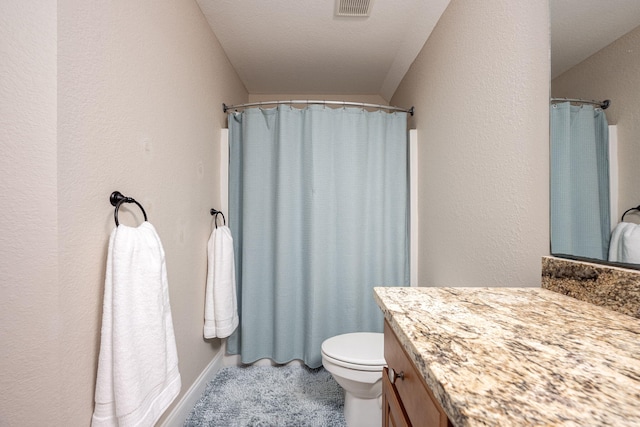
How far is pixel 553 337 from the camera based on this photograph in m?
0.51

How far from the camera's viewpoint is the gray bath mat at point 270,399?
1.43 metres

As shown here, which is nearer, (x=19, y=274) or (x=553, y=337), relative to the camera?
(x=553, y=337)

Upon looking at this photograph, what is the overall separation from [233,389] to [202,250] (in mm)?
872

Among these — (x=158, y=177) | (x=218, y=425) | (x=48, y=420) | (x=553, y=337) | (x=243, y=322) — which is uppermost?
(x=158, y=177)

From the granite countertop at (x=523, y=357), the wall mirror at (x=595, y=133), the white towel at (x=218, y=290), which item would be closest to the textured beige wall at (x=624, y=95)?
the wall mirror at (x=595, y=133)

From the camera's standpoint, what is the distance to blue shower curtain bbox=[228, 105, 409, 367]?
1.88 m

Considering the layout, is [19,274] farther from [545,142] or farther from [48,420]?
[545,142]

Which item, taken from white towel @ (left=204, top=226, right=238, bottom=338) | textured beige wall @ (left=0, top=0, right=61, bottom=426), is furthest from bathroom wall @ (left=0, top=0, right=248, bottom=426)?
white towel @ (left=204, top=226, right=238, bottom=338)

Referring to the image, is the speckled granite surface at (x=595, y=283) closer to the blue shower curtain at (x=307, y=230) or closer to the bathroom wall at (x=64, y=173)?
the blue shower curtain at (x=307, y=230)

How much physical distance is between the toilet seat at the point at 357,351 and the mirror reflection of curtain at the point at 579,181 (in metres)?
0.86

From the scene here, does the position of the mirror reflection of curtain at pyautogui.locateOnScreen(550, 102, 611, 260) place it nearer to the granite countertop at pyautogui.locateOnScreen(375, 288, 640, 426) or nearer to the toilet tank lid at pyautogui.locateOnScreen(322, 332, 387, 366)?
the granite countertop at pyautogui.locateOnScreen(375, 288, 640, 426)

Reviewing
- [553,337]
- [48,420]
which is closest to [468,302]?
[553,337]

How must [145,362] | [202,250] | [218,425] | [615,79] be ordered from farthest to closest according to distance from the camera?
[202,250] < [218,425] < [145,362] < [615,79]

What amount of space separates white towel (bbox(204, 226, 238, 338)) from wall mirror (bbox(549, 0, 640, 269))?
61.9 inches
